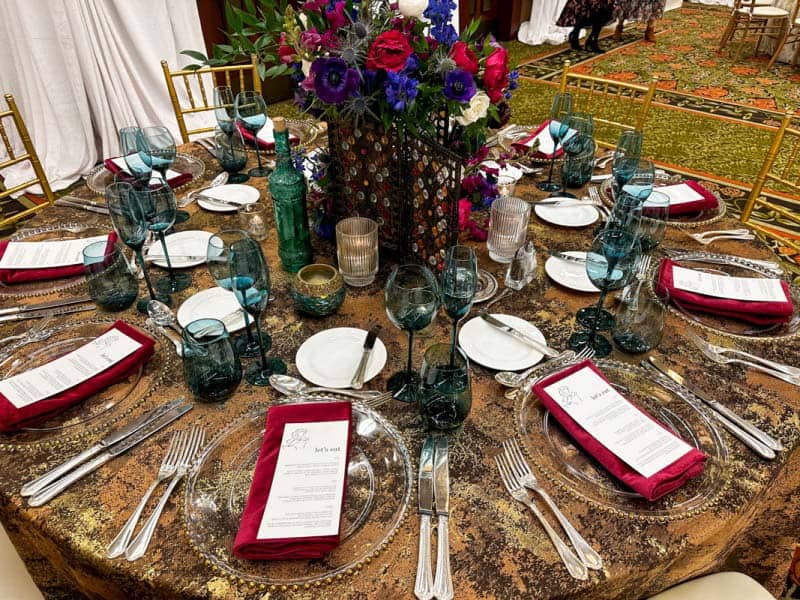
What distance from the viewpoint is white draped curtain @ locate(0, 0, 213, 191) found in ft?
9.83

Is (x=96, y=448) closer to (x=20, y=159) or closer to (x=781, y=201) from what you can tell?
(x=20, y=159)

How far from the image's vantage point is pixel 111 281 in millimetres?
1170

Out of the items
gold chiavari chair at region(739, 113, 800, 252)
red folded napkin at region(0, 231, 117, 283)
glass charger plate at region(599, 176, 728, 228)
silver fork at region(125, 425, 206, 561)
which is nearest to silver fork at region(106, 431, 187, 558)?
silver fork at region(125, 425, 206, 561)

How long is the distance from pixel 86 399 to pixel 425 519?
64cm

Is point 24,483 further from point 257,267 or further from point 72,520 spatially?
point 257,267

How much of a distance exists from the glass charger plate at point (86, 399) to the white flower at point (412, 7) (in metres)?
0.80

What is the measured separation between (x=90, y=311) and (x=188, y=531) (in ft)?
2.09

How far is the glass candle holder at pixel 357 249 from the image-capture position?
1.24 meters

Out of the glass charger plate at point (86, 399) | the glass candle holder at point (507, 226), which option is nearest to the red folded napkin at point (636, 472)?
the glass candle holder at point (507, 226)

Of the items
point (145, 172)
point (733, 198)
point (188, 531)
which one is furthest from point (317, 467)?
point (733, 198)

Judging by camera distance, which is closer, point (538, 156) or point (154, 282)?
point (154, 282)

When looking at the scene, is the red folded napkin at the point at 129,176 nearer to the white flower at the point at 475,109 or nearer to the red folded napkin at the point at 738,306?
the white flower at the point at 475,109

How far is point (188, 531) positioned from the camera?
77cm

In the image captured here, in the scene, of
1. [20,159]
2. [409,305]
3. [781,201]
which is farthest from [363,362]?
[781,201]
